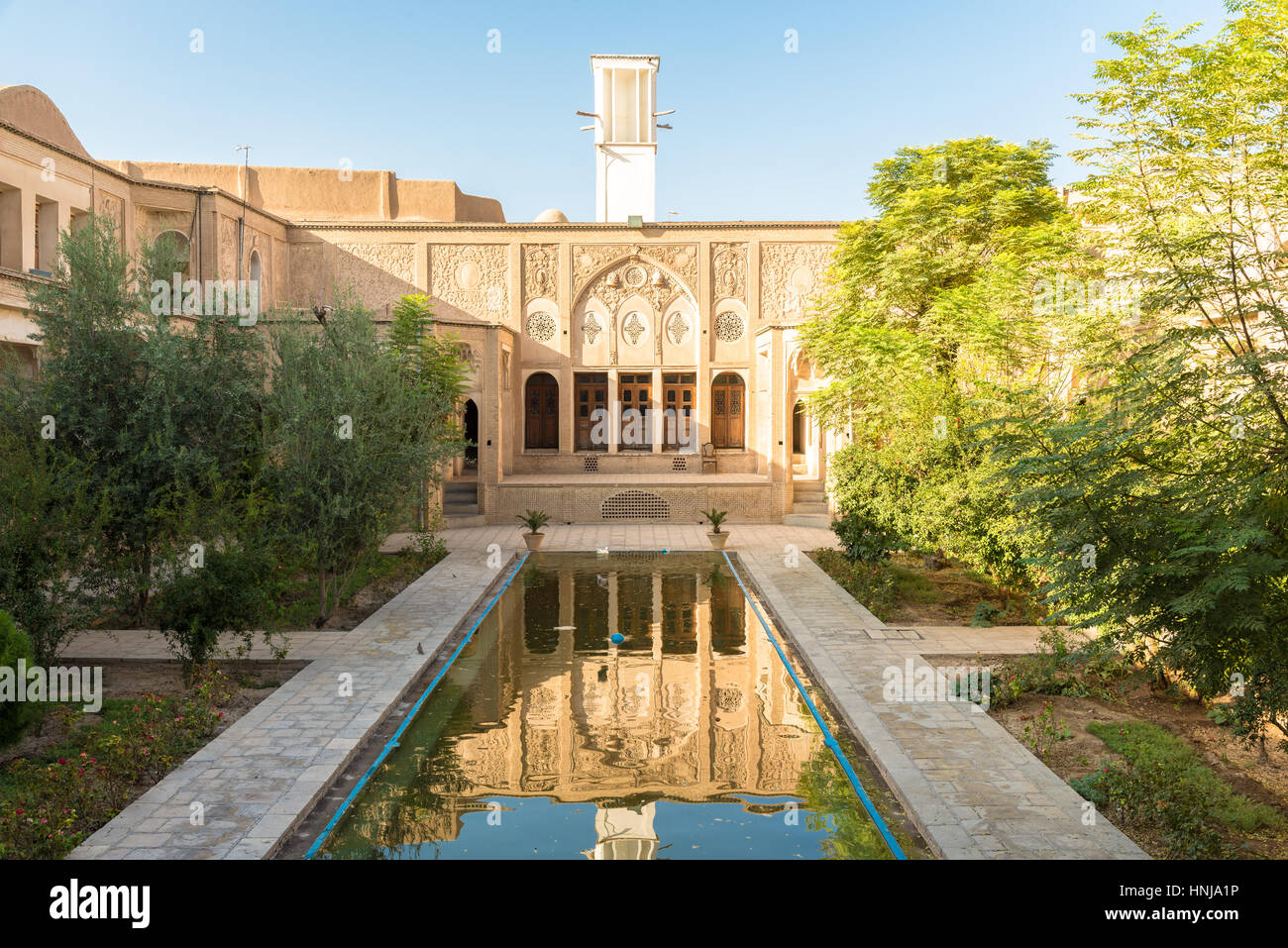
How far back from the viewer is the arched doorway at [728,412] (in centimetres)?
2553

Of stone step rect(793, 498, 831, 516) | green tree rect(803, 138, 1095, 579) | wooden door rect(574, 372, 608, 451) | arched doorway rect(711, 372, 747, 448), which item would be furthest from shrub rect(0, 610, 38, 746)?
arched doorway rect(711, 372, 747, 448)

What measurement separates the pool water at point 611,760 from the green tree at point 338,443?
178 cm

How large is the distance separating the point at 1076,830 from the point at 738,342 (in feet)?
68.2

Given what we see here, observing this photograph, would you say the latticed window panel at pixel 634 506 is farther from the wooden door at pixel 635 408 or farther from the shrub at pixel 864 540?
the shrub at pixel 864 540

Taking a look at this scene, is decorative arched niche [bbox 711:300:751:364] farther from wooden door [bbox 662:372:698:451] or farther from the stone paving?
the stone paving

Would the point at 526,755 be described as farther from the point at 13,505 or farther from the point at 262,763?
the point at 13,505

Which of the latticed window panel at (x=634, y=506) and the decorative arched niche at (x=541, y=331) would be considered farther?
the decorative arched niche at (x=541, y=331)

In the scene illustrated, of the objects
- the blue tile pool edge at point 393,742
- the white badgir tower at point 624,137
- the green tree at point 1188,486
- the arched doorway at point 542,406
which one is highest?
the white badgir tower at point 624,137

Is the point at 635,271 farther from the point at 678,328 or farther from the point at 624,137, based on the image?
the point at 624,137

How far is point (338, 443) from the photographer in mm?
10109

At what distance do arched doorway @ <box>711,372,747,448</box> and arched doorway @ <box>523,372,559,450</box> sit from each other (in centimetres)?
411

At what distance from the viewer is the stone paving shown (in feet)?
17.0

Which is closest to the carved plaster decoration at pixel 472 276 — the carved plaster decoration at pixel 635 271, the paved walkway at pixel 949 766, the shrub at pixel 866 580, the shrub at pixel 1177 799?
the carved plaster decoration at pixel 635 271

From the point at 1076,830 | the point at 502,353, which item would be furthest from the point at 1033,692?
the point at 502,353
